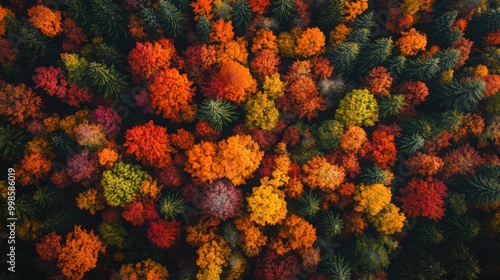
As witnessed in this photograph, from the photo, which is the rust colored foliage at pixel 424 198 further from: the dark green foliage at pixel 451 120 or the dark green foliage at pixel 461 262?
the dark green foliage at pixel 451 120

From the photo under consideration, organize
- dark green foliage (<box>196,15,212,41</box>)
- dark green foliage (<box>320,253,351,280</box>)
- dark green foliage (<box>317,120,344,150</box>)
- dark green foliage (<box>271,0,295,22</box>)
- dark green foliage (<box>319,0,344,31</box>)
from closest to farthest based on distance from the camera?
dark green foliage (<box>320,253,351,280</box>) → dark green foliage (<box>196,15,212,41</box>) → dark green foliage (<box>317,120,344,150</box>) → dark green foliage (<box>319,0,344,31</box>) → dark green foliage (<box>271,0,295,22</box>)

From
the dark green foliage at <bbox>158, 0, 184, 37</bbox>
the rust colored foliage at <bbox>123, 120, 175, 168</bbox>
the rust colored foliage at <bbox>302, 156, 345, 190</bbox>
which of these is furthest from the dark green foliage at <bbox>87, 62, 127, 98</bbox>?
the rust colored foliage at <bbox>302, 156, 345, 190</bbox>

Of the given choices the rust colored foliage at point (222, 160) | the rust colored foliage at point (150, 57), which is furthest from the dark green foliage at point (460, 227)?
the rust colored foliage at point (150, 57)

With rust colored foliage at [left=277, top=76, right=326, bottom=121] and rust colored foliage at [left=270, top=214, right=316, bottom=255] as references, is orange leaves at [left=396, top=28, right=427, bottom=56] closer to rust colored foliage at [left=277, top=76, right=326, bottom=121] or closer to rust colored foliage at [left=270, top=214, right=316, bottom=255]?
rust colored foliage at [left=277, top=76, right=326, bottom=121]

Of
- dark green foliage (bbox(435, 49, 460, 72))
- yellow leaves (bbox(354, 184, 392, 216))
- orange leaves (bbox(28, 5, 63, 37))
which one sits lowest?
yellow leaves (bbox(354, 184, 392, 216))

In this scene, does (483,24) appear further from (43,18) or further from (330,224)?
(43,18)
